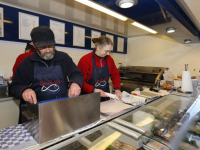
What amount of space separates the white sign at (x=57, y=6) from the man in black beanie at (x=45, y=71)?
180 centimetres

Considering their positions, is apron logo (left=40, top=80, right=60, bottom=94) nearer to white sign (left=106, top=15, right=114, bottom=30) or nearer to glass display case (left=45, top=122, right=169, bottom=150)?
glass display case (left=45, top=122, right=169, bottom=150)

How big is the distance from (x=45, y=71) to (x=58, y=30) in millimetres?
1978

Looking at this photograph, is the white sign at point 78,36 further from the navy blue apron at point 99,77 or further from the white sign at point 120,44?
the navy blue apron at point 99,77

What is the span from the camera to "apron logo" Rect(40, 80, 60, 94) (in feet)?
4.60

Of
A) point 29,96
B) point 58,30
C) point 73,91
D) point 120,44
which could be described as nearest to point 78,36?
point 58,30

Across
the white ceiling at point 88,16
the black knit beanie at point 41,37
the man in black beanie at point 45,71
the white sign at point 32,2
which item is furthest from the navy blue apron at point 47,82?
the white sign at point 32,2

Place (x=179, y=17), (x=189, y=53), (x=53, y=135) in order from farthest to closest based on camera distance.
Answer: (x=189, y=53)
(x=179, y=17)
(x=53, y=135)

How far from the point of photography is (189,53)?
143 inches

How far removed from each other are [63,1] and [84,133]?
9.19 feet

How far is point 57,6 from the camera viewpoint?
2.85 m

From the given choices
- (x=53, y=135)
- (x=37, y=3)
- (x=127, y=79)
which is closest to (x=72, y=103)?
(x=53, y=135)

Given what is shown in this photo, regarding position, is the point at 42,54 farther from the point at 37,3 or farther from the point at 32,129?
the point at 37,3

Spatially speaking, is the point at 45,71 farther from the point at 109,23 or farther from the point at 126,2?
the point at 109,23

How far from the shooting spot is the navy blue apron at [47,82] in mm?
1383
